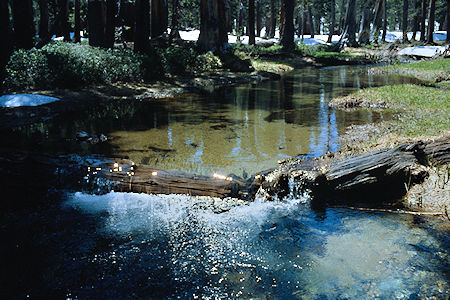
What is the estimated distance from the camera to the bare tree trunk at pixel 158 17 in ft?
89.8

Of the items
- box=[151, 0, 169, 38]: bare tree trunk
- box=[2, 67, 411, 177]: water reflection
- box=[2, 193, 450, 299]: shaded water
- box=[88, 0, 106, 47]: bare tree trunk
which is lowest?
box=[2, 193, 450, 299]: shaded water

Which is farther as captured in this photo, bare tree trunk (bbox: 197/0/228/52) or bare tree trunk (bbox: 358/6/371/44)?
bare tree trunk (bbox: 358/6/371/44)

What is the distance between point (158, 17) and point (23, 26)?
1490 centimetres

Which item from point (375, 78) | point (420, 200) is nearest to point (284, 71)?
point (375, 78)

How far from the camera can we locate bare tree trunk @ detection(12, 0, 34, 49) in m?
14.0

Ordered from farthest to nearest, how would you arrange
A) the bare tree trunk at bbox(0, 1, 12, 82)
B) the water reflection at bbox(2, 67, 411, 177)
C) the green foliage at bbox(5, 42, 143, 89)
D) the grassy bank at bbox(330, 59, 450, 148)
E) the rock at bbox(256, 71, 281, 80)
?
the rock at bbox(256, 71, 281, 80) → the green foliage at bbox(5, 42, 143, 89) → the bare tree trunk at bbox(0, 1, 12, 82) → the grassy bank at bbox(330, 59, 450, 148) → the water reflection at bbox(2, 67, 411, 177)

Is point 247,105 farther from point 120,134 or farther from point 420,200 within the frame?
point 420,200

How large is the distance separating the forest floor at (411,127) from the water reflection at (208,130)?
66cm

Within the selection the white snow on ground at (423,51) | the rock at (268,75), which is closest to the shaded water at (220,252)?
the rock at (268,75)

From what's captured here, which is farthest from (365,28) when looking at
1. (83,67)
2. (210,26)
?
(83,67)

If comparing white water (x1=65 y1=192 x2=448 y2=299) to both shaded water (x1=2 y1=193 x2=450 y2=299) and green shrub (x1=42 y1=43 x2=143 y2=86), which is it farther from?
green shrub (x1=42 y1=43 x2=143 y2=86)

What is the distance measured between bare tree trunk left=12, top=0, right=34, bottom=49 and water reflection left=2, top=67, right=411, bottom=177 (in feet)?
15.2

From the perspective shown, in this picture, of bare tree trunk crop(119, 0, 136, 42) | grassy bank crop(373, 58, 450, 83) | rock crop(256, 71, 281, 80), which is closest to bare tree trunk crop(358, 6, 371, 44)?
grassy bank crop(373, 58, 450, 83)

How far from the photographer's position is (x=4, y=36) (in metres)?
12.0
